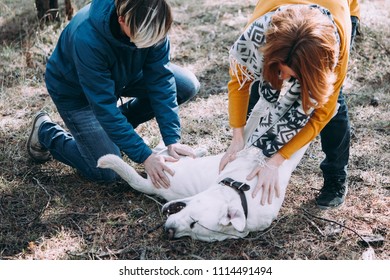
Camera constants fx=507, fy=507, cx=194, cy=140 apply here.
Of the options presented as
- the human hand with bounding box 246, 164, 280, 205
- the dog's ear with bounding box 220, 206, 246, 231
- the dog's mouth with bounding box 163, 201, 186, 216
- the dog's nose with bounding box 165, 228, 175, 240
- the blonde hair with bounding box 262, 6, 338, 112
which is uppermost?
the blonde hair with bounding box 262, 6, 338, 112

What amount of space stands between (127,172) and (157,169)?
0.56 ft

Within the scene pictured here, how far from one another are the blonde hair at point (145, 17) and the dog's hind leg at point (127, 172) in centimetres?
67

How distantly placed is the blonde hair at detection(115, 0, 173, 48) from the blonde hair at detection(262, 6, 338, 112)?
0.50 metres

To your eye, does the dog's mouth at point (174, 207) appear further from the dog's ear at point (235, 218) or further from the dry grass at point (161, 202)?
the dog's ear at point (235, 218)

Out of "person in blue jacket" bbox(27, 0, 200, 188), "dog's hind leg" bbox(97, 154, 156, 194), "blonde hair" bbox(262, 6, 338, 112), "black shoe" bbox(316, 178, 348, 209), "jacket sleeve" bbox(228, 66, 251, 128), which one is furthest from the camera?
"black shoe" bbox(316, 178, 348, 209)

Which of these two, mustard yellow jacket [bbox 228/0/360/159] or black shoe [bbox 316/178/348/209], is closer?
mustard yellow jacket [bbox 228/0/360/159]

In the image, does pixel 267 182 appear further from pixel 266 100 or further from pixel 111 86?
pixel 111 86

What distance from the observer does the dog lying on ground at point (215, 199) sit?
238cm

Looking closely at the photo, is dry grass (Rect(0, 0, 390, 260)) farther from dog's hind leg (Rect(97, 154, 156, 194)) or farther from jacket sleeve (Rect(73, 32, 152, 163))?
jacket sleeve (Rect(73, 32, 152, 163))

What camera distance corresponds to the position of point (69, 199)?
112 inches

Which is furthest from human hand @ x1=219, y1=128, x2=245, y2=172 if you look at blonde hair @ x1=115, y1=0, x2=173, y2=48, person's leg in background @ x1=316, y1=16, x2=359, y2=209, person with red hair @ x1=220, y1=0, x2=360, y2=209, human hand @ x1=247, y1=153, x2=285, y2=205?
blonde hair @ x1=115, y1=0, x2=173, y2=48

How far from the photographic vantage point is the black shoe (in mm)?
2793
